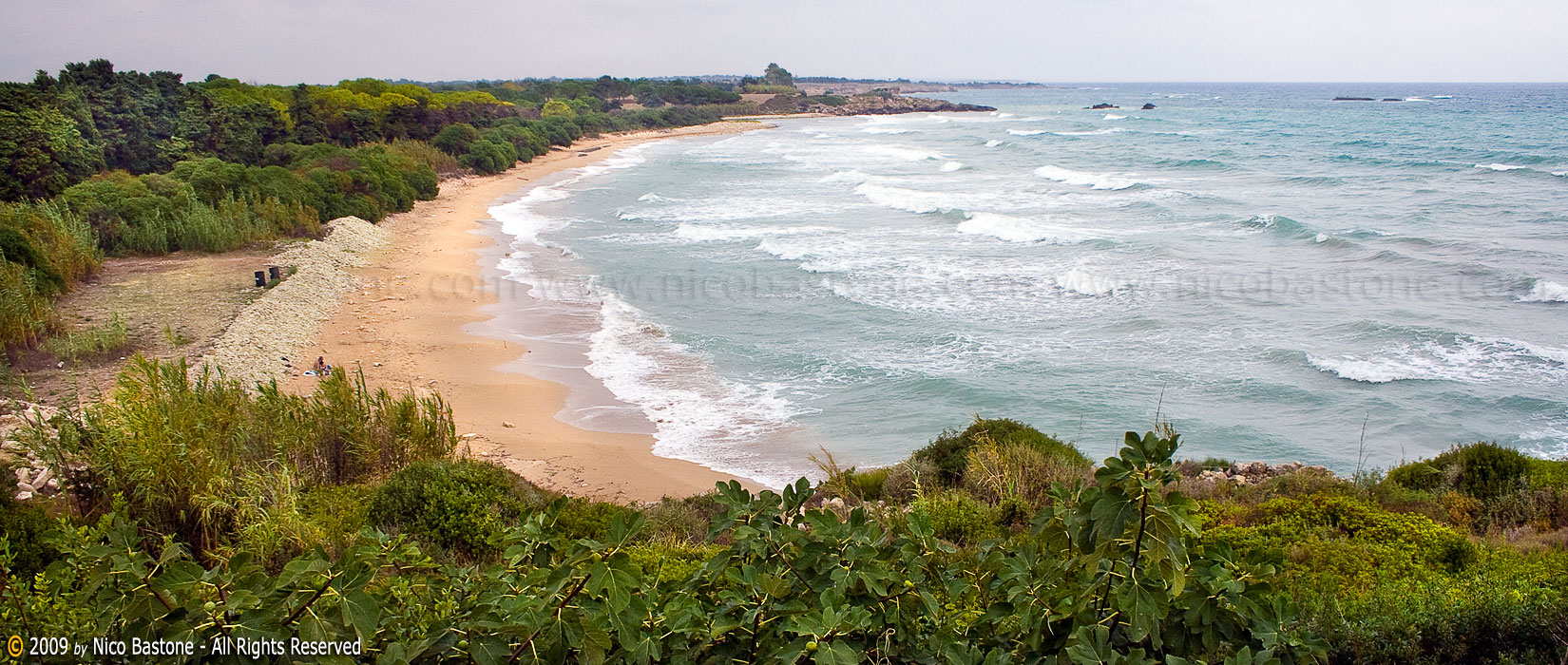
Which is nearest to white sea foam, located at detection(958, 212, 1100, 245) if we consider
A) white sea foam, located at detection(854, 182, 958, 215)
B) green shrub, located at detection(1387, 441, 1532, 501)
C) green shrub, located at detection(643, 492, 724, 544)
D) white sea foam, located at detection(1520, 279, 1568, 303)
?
white sea foam, located at detection(854, 182, 958, 215)

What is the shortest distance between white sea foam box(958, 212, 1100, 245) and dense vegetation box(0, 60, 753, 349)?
18437 mm

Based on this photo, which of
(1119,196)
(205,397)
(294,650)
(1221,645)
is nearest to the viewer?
(294,650)

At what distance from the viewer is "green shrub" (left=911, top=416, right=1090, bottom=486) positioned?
8.67 meters

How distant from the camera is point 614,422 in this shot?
12031mm

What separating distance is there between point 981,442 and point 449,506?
5.03 metres

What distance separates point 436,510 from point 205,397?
2703 millimetres

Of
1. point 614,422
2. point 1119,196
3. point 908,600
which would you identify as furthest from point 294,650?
point 1119,196

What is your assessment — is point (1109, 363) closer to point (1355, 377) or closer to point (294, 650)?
point (1355, 377)

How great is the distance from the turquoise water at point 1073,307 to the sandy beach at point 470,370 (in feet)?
2.37

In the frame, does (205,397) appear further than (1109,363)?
No

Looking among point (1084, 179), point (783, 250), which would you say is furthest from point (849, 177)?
point (783, 250)

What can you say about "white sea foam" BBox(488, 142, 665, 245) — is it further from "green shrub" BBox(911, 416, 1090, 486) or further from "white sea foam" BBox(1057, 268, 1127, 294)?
"green shrub" BBox(911, 416, 1090, 486)

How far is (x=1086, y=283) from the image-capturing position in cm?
1984

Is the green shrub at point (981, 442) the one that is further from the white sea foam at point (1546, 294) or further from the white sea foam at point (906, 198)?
the white sea foam at point (906, 198)
